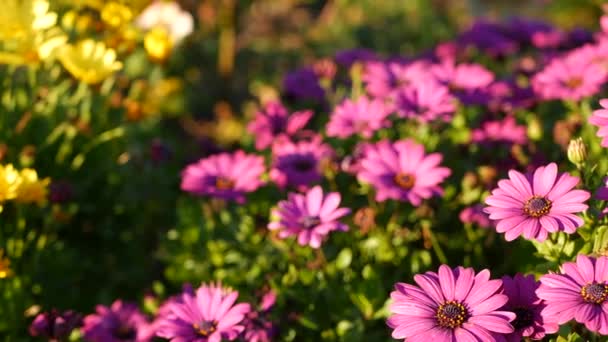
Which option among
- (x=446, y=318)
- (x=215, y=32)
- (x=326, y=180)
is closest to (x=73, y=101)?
(x=326, y=180)

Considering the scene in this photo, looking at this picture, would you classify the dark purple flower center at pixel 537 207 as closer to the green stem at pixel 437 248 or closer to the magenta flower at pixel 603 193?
the magenta flower at pixel 603 193

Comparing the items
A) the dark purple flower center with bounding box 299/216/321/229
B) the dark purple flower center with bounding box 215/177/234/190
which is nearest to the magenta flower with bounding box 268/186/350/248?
the dark purple flower center with bounding box 299/216/321/229

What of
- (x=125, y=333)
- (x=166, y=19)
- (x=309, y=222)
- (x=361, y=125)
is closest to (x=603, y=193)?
(x=309, y=222)

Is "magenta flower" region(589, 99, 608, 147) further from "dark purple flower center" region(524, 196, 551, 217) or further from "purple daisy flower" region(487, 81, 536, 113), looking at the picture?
"purple daisy flower" region(487, 81, 536, 113)

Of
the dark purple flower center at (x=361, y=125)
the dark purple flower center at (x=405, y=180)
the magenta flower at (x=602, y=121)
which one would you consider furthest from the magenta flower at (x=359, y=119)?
the magenta flower at (x=602, y=121)

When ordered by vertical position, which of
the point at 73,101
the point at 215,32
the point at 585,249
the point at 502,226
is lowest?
the point at 585,249

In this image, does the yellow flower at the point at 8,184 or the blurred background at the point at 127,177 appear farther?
the blurred background at the point at 127,177

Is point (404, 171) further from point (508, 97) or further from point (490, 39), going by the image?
point (490, 39)

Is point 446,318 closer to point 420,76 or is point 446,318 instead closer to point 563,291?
point 563,291
